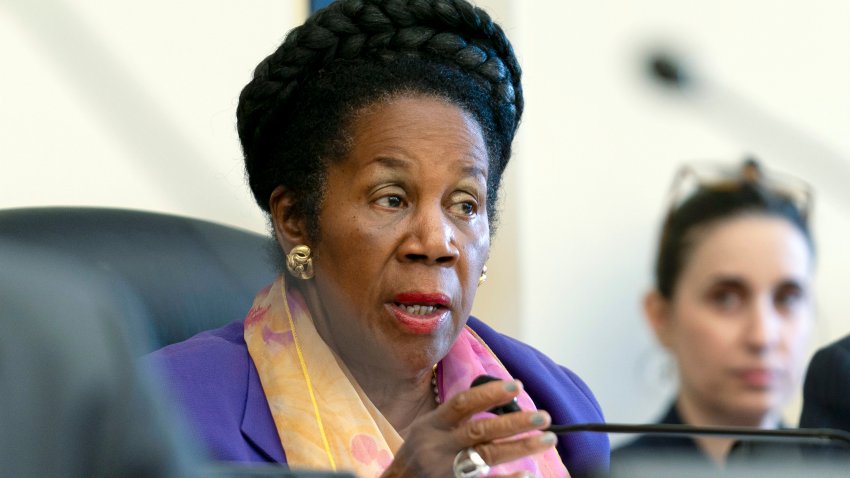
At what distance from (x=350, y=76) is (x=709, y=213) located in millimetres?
1053

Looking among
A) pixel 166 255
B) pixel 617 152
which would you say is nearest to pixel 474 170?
pixel 166 255

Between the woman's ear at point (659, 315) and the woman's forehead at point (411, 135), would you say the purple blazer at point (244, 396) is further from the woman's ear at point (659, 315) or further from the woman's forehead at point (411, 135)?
the woman's ear at point (659, 315)

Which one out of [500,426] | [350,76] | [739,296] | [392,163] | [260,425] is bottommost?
[260,425]

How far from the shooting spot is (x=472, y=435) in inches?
46.8

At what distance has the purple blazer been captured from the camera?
1.48m

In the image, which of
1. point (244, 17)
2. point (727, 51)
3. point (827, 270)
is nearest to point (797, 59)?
point (727, 51)

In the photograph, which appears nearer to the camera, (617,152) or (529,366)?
(529,366)

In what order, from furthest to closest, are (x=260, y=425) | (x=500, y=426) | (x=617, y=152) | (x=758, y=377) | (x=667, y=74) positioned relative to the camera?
(x=617, y=152)
(x=758, y=377)
(x=260, y=425)
(x=667, y=74)
(x=500, y=426)

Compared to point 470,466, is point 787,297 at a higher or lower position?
higher

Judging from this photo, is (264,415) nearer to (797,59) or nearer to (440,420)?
(440,420)

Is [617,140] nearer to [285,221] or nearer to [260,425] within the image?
[285,221]

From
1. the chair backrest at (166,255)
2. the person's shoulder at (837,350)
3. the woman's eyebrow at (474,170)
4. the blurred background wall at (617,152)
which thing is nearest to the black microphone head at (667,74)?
the woman's eyebrow at (474,170)

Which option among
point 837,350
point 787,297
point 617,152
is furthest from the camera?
point 617,152

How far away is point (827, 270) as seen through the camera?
307 cm
